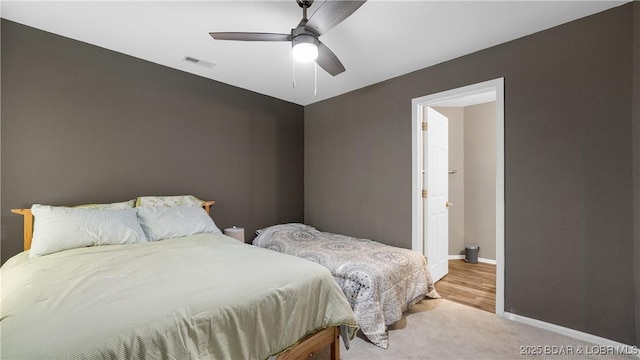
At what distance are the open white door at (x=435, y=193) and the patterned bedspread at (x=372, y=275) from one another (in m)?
0.51

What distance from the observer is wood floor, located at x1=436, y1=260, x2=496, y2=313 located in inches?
109

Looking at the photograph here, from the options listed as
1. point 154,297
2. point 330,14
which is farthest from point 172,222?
point 330,14

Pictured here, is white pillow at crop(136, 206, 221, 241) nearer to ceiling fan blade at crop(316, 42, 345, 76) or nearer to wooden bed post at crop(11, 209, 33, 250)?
wooden bed post at crop(11, 209, 33, 250)

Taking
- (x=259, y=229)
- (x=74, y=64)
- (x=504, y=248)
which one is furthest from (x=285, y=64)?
(x=504, y=248)

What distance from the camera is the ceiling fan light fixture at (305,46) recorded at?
5.71 ft

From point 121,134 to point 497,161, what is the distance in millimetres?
3643

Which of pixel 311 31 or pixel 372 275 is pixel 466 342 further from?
pixel 311 31

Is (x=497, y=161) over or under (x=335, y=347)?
over

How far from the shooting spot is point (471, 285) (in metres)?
3.20

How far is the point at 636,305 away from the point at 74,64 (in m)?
4.85

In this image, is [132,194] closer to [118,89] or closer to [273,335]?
[118,89]

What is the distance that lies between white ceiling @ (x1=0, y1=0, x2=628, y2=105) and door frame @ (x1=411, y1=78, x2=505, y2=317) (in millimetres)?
371

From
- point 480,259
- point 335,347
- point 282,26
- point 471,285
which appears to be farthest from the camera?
point 480,259

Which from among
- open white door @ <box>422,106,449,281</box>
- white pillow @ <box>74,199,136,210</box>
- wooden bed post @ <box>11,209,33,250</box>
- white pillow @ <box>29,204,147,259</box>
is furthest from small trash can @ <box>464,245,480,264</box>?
wooden bed post @ <box>11,209,33,250</box>
